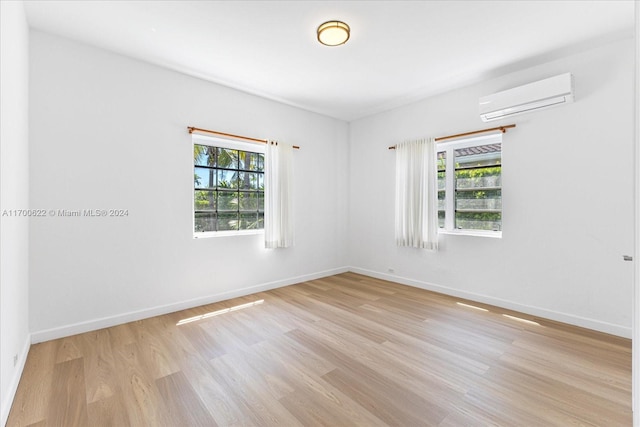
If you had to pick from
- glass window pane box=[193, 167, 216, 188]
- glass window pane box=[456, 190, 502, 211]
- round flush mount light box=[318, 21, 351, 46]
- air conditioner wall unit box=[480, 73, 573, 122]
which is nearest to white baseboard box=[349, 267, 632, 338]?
glass window pane box=[456, 190, 502, 211]

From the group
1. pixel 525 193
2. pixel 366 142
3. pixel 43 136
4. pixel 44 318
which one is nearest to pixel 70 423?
pixel 44 318

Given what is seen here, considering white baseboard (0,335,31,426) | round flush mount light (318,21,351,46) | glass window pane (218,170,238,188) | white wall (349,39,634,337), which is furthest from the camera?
glass window pane (218,170,238,188)

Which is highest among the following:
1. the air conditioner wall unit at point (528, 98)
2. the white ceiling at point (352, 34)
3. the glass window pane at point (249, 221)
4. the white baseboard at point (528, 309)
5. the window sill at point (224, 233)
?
the white ceiling at point (352, 34)

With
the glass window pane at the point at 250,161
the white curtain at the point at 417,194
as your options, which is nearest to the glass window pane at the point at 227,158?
the glass window pane at the point at 250,161

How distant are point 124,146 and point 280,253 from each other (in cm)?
232

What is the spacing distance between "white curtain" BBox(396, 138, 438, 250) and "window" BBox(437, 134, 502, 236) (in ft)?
0.56

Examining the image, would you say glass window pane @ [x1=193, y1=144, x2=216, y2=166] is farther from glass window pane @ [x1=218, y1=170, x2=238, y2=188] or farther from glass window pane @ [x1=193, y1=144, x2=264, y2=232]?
glass window pane @ [x1=218, y1=170, x2=238, y2=188]

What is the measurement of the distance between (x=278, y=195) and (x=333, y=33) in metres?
2.17

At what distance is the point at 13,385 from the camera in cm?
177

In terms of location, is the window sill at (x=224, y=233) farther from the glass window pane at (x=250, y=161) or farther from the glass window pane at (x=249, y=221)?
the glass window pane at (x=250, y=161)

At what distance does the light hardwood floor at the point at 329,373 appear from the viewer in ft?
5.32

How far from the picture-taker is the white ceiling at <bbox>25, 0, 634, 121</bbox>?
88.0 inches

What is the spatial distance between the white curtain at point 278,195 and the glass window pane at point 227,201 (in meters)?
0.41

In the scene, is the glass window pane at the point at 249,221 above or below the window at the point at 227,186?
below
